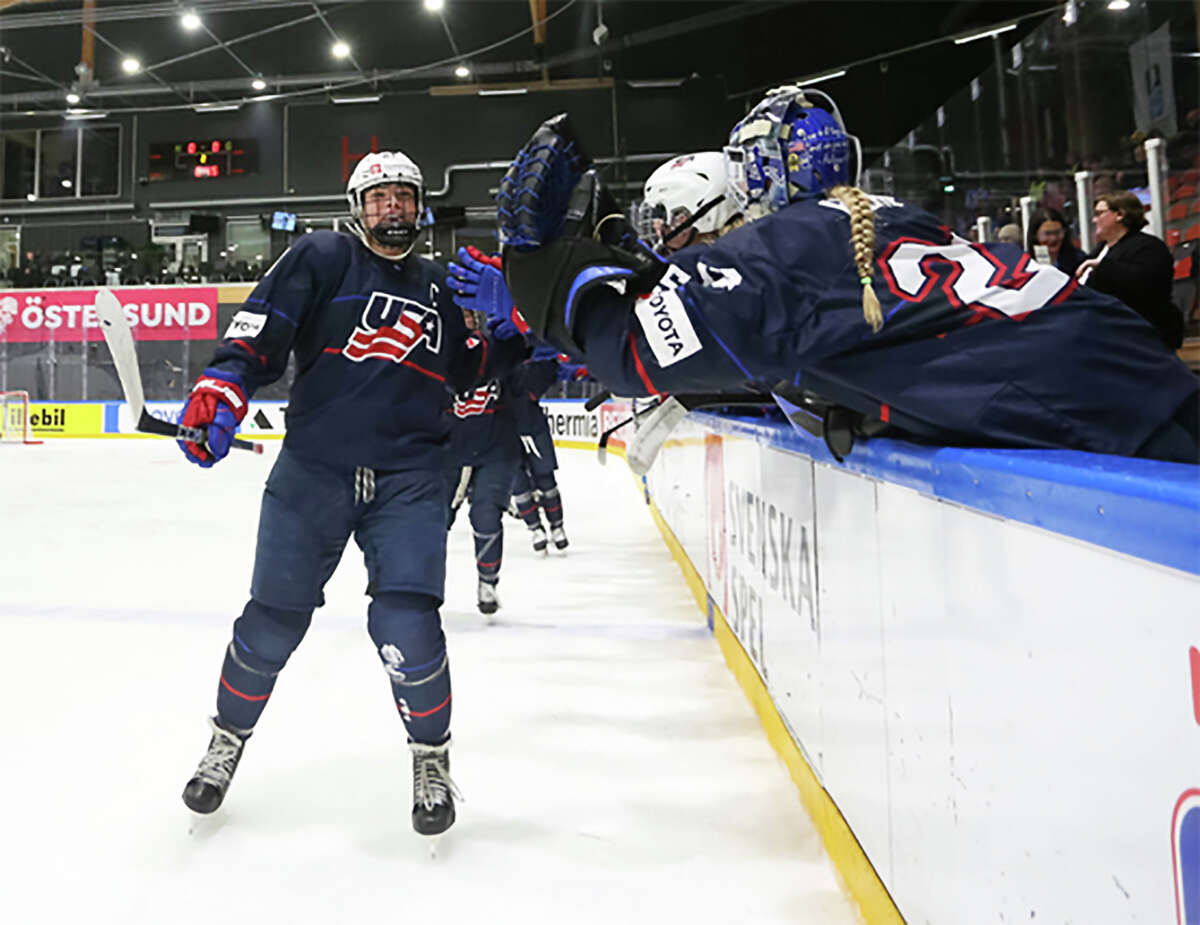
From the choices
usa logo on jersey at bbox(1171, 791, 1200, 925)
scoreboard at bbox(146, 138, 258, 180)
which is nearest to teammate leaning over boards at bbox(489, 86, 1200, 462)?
usa logo on jersey at bbox(1171, 791, 1200, 925)

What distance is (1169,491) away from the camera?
1.63 ft

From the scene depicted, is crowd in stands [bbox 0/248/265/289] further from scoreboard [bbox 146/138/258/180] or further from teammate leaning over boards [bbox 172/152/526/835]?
teammate leaning over boards [bbox 172/152/526/835]

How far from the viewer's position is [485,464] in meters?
3.47

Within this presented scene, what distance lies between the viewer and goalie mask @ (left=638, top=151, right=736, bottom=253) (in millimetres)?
2129

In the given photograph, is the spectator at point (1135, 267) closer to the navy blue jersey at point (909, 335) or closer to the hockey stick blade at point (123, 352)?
the navy blue jersey at point (909, 335)

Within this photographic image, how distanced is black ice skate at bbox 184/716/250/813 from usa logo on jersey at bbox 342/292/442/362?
0.77 meters

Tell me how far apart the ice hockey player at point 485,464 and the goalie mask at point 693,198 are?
1269 mm

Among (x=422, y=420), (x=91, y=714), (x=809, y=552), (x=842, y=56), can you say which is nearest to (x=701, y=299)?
(x=809, y=552)

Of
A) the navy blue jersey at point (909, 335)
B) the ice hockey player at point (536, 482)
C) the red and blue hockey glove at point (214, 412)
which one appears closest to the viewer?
the navy blue jersey at point (909, 335)

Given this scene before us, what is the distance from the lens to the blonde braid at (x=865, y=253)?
917mm

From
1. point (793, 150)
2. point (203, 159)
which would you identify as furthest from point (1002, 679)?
point (203, 159)

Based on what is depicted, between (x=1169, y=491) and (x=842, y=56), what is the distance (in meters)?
13.4

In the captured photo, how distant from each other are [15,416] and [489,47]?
9.87m

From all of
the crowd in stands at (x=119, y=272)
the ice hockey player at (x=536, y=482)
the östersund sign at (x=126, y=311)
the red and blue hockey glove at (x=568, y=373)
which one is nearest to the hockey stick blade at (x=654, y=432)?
the red and blue hockey glove at (x=568, y=373)
